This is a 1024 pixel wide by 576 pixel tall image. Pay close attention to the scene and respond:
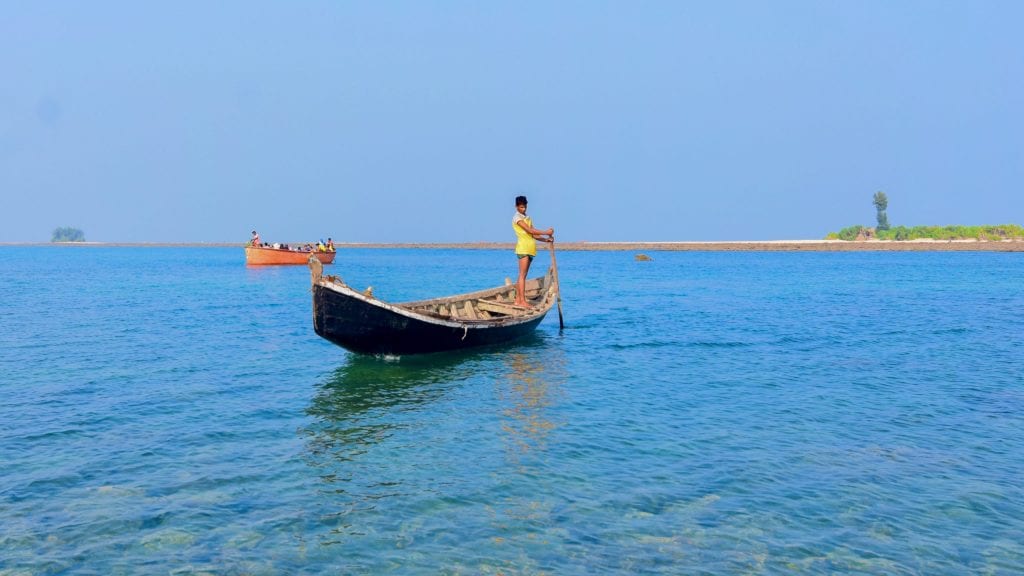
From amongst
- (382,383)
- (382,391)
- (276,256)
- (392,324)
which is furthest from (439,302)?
(276,256)

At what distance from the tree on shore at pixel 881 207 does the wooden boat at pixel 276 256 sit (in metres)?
106

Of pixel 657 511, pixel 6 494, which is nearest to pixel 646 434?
pixel 657 511

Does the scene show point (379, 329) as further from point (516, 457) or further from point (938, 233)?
point (938, 233)

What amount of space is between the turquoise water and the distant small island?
10048 centimetres

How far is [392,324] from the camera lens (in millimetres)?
14844

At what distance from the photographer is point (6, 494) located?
8.07 metres

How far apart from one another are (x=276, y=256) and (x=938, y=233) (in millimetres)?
99635

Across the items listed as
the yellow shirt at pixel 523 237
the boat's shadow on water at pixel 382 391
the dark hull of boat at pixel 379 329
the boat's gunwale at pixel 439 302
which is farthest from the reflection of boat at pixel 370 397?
the yellow shirt at pixel 523 237

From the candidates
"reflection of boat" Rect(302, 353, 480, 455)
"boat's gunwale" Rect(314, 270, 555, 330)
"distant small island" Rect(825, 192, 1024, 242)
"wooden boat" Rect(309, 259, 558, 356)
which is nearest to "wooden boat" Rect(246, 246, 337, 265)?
"boat's gunwale" Rect(314, 270, 555, 330)

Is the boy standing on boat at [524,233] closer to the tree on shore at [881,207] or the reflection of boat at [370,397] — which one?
the reflection of boat at [370,397]

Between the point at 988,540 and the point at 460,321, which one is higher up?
the point at 460,321

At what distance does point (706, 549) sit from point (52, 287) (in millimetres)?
44479

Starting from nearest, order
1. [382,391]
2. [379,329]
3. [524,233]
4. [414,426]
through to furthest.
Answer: [414,426] → [382,391] → [379,329] → [524,233]

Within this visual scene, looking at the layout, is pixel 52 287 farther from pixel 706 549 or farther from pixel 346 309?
pixel 706 549
